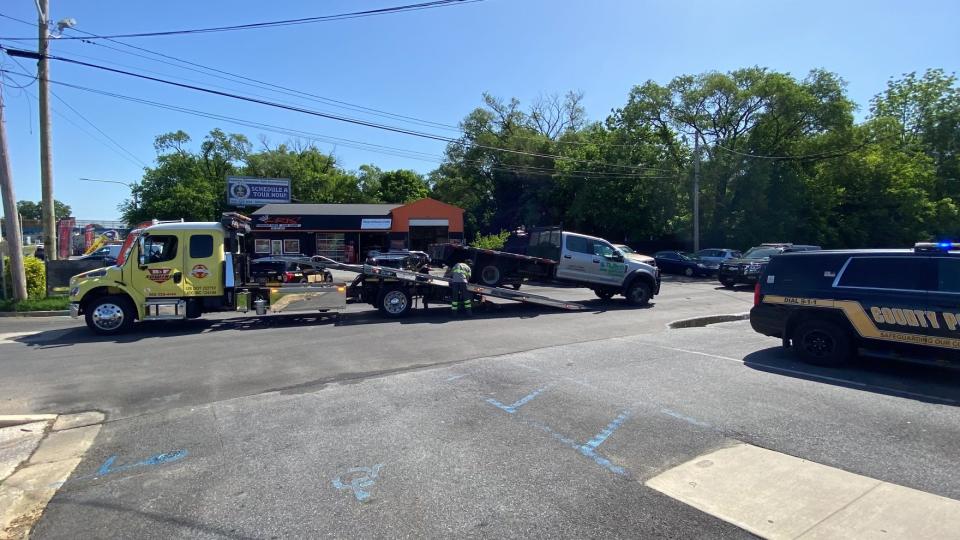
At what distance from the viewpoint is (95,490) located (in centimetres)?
423

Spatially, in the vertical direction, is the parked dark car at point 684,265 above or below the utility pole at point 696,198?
below

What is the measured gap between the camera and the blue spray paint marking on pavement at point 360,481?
4016 mm

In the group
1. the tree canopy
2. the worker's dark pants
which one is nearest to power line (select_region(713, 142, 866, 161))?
the tree canopy

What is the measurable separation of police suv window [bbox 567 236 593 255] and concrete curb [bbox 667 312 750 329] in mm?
3868

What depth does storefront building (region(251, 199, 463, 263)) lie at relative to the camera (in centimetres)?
3678

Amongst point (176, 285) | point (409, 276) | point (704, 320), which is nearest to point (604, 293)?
point (704, 320)

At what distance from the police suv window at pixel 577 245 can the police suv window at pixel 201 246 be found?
964 centimetres

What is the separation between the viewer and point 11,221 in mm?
15609

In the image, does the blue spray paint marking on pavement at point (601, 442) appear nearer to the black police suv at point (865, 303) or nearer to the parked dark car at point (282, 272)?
the black police suv at point (865, 303)

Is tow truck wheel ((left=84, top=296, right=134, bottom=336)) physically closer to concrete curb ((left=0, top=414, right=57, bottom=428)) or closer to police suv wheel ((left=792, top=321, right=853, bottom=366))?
concrete curb ((left=0, top=414, right=57, bottom=428))

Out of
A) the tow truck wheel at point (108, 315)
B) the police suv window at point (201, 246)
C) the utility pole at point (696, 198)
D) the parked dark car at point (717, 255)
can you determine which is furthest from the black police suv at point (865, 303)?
the utility pole at point (696, 198)

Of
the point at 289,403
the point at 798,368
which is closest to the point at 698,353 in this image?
the point at 798,368

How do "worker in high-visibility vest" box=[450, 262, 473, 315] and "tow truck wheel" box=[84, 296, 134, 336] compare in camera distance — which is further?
"worker in high-visibility vest" box=[450, 262, 473, 315]

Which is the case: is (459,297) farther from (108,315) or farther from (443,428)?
(443,428)
